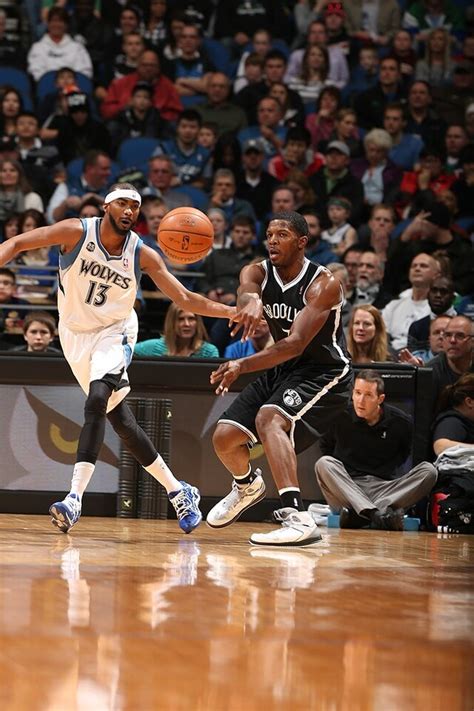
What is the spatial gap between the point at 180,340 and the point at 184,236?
2.07 meters

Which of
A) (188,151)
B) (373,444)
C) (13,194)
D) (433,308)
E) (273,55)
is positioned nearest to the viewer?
(373,444)

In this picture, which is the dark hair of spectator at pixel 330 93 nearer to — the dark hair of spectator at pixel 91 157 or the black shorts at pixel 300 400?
the dark hair of spectator at pixel 91 157

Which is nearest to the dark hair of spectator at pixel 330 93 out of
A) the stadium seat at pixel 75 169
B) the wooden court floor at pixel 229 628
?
the stadium seat at pixel 75 169

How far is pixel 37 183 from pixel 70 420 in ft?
15.0

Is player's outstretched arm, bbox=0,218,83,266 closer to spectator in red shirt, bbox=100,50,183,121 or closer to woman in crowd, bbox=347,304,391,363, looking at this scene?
woman in crowd, bbox=347,304,391,363

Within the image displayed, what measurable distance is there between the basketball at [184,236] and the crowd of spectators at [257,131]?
9.57ft

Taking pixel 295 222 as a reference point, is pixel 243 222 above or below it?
above

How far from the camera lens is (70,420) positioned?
28.3ft

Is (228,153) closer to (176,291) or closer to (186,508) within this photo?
(176,291)

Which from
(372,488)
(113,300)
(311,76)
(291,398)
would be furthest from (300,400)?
(311,76)

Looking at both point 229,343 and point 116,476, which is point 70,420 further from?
point 229,343

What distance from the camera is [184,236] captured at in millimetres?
7156

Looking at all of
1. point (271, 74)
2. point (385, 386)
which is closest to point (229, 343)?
point (385, 386)

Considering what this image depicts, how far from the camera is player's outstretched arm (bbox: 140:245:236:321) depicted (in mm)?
7004
